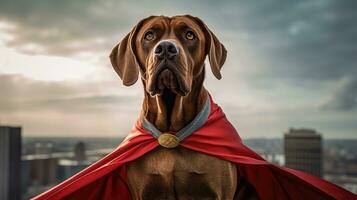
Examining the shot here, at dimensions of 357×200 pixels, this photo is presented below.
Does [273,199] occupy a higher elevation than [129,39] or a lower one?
lower

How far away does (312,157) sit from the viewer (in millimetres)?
124312

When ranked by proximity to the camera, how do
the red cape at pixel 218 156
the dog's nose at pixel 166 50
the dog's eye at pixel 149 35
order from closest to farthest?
1. the dog's nose at pixel 166 50
2. the dog's eye at pixel 149 35
3. the red cape at pixel 218 156

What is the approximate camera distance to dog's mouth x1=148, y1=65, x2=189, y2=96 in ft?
11.7

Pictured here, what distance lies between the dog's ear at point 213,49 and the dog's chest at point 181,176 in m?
0.72

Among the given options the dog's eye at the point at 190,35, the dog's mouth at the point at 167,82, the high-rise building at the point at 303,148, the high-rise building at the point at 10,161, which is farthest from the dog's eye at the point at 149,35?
the high-rise building at the point at 303,148

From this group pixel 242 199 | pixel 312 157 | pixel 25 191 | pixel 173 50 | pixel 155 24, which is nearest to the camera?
pixel 173 50

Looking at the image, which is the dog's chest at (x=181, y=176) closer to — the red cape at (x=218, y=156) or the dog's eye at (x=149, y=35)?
the red cape at (x=218, y=156)

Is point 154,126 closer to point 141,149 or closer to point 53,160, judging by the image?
point 141,149

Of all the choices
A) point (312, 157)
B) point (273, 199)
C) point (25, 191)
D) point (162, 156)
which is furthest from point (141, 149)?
point (312, 157)

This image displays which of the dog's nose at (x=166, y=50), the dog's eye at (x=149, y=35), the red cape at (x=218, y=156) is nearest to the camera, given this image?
the dog's nose at (x=166, y=50)

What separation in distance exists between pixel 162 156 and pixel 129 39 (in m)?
1.01

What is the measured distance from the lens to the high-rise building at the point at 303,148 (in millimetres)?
119812

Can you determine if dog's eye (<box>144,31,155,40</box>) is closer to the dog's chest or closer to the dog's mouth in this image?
the dog's mouth

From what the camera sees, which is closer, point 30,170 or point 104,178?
point 104,178
